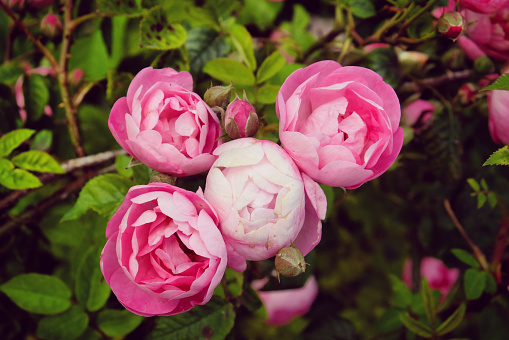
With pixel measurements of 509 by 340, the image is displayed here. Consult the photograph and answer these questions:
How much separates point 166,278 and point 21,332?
637 millimetres

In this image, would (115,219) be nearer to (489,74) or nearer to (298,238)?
(298,238)

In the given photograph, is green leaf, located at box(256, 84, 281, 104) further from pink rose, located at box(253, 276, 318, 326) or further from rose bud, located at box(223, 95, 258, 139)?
pink rose, located at box(253, 276, 318, 326)

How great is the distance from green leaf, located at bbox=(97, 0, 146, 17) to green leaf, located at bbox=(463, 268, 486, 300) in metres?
0.85

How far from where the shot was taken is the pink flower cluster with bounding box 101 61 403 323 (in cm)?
50

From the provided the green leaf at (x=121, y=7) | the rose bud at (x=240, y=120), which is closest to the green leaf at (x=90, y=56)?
the green leaf at (x=121, y=7)

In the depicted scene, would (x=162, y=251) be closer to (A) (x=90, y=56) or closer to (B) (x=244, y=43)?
(B) (x=244, y=43)

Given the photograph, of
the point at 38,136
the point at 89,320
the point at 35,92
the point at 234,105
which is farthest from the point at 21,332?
the point at 234,105

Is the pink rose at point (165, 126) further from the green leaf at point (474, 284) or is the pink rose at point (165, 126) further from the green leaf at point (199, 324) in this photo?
the green leaf at point (474, 284)

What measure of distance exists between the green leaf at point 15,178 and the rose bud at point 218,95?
0.33 m

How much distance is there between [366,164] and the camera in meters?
0.54

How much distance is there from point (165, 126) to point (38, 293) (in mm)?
458

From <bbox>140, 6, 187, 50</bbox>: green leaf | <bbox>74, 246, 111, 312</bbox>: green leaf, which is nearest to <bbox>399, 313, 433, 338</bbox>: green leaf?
<bbox>74, 246, 111, 312</bbox>: green leaf

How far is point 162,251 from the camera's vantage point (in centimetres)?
53

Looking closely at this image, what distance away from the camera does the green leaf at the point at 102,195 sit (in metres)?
0.69
